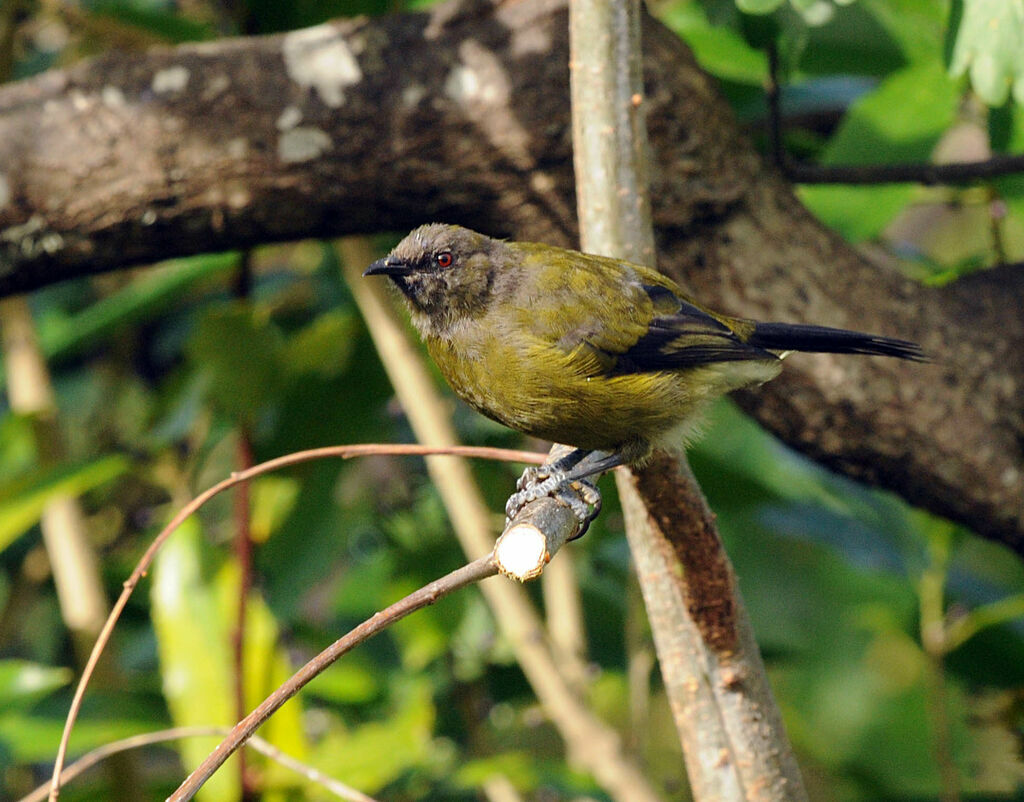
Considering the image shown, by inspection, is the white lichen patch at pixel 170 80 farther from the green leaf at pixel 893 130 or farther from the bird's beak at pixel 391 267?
the green leaf at pixel 893 130

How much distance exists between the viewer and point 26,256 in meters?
2.29

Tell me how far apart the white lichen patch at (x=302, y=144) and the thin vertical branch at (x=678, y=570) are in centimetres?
71

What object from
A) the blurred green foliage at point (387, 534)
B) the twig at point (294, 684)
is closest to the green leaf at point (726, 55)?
the blurred green foliage at point (387, 534)

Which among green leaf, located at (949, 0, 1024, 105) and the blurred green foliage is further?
the blurred green foliage

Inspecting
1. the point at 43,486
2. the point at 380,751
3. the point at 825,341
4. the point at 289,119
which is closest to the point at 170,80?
the point at 289,119

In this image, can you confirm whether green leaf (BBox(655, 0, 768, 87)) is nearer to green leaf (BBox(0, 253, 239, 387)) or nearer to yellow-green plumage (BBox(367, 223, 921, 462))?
yellow-green plumage (BBox(367, 223, 921, 462))

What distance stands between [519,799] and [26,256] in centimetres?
176

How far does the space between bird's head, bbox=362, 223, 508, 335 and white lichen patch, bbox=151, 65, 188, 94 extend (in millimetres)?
682

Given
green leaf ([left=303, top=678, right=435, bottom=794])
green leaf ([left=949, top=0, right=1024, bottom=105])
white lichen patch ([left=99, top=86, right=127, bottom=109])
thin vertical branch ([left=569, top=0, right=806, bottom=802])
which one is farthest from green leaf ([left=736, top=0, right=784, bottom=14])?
green leaf ([left=303, top=678, right=435, bottom=794])

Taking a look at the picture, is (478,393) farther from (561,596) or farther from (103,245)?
(561,596)

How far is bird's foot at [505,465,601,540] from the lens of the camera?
5.95 ft

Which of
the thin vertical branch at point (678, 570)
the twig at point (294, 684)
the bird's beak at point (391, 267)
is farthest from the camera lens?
the bird's beak at point (391, 267)

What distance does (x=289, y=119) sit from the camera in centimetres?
231

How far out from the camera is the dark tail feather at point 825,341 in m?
1.88
